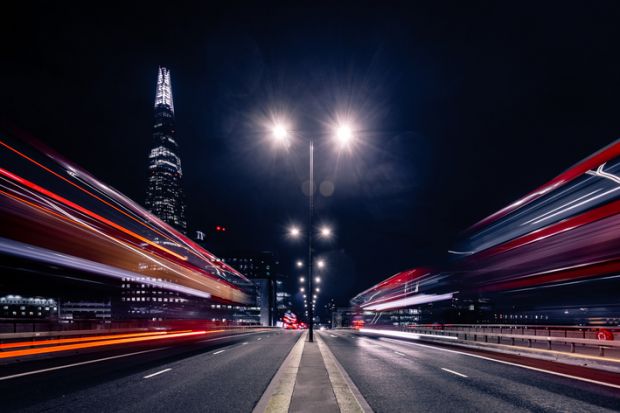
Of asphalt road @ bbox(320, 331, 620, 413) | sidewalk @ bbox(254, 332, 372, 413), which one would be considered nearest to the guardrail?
asphalt road @ bbox(320, 331, 620, 413)

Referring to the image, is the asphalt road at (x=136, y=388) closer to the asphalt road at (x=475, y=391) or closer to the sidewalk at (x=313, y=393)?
the sidewalk at (x=313, y=393)

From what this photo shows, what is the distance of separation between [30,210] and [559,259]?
21.2 meters

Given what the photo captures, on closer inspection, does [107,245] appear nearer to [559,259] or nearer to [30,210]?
[30,210]

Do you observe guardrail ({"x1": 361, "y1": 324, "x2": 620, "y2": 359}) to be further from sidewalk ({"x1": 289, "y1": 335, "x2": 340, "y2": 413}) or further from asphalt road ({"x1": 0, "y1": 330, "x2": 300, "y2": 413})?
asphalt road ({"x1": 0, "y1": 330, "x2": 300, "y2": 413})

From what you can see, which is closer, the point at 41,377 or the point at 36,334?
the point at 41,377

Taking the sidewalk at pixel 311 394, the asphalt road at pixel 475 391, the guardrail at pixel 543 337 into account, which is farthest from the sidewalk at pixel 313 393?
the guardrail at pixel 543 337

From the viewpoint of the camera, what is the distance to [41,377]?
11.0m

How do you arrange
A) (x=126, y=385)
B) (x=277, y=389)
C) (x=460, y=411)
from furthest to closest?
(x=126, y=385) < (x=277, y=389) < (x=460, y=411)

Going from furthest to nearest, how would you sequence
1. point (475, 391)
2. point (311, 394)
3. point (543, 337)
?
point (543, 337) < point (475, 391) < point (311, 394)

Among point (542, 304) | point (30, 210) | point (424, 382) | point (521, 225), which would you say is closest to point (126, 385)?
point (424, 382)

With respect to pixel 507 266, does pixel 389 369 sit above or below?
below

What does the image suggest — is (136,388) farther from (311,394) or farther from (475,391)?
(475,391)

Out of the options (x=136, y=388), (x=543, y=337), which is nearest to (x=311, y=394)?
(x=136, y=388)

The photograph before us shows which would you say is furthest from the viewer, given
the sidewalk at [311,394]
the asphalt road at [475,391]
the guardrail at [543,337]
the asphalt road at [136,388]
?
the guardrail at [543,337]
